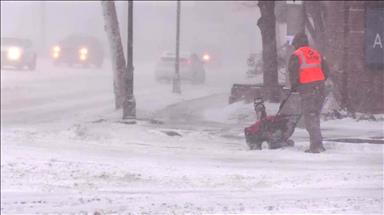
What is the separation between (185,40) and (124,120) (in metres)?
12.3

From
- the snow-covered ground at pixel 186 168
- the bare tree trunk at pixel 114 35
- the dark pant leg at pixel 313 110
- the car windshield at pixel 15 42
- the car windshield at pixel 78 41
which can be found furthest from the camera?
the car windshield at pixel 78 41

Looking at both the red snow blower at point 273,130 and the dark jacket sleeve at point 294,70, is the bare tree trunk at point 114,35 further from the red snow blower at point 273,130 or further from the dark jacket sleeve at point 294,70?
the dark jacket sleeve at point 294,70

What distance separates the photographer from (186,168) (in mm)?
10227

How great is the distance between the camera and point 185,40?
86.9 ft

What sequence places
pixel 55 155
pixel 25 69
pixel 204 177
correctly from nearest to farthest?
pixel 204 177 < pixel 55 155 < pixel 25 69

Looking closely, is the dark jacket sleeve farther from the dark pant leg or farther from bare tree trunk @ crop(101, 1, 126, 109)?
bare tree trunk @ crop(101, 1, 126, 109)

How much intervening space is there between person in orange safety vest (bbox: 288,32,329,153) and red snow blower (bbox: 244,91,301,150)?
206mm

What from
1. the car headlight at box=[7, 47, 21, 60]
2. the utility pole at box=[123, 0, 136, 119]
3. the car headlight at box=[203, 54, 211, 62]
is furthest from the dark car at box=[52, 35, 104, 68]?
the utility pole at box=[123, 0, 136, 119]

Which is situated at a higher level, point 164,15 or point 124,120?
point 164,15

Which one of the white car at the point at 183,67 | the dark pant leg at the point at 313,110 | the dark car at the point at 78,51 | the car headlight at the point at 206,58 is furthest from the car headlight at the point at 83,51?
the dark pant leg at the point at 313,110

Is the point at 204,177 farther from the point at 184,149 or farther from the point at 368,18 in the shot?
the point at 368,18

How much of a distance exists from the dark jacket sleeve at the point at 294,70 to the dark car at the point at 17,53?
924 inches

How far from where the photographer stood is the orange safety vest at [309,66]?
364 inches

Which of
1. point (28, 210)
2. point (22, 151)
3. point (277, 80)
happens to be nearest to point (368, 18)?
point (277, 80)
